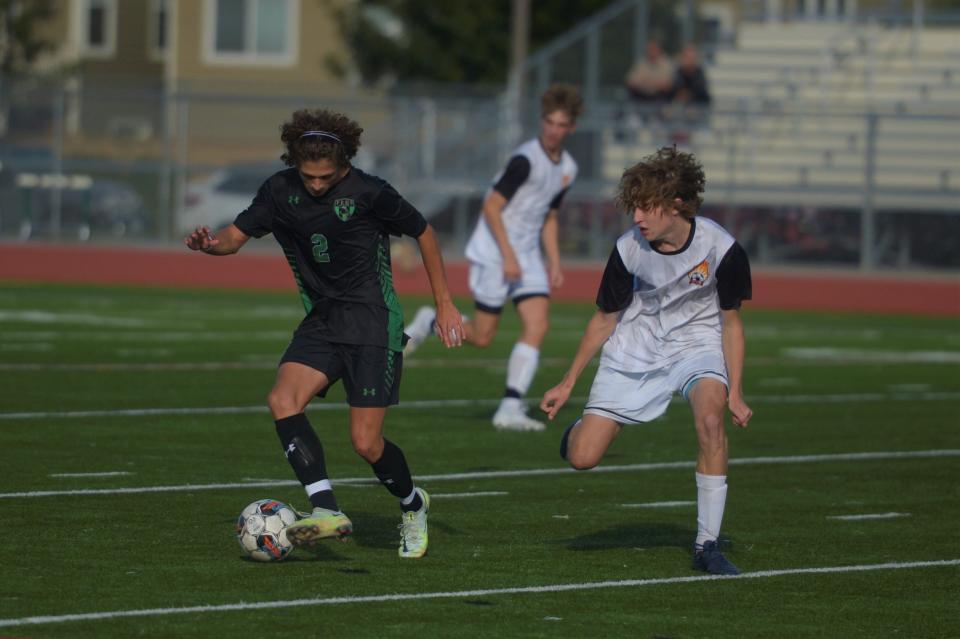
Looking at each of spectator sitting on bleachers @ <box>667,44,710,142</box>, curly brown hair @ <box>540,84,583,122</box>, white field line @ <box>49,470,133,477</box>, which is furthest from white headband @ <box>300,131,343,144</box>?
spectator sitting on bleachers @ <box>667,44,710,142</box>

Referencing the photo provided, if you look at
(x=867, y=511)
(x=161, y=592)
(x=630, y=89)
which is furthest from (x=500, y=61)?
(x=161, y=592)

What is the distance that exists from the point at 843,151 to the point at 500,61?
13.9 m

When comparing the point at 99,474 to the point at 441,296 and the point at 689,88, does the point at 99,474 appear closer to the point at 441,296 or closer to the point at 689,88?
the point at 441,296

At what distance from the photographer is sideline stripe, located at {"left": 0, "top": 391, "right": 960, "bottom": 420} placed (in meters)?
12.3

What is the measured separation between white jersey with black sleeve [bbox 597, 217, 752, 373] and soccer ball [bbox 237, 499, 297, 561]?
1.61 metres

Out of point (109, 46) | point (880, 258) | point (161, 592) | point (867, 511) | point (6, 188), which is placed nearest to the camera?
point (161, 592)

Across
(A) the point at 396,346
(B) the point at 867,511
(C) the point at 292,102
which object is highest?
(C) the point at 292,102

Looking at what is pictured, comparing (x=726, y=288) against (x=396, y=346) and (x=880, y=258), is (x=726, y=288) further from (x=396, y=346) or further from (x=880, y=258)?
(x=880, y=258)

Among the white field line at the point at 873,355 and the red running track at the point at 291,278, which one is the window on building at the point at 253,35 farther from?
the white field line at the point at 873,355

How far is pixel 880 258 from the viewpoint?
26.1 m

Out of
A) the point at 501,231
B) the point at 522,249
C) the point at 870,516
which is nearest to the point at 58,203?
the point at 522,249

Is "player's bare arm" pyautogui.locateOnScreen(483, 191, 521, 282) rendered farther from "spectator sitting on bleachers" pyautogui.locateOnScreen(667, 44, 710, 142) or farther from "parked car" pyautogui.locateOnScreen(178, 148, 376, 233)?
"spectator sitting on bleachers" pyautogui.locateOnScreen(667, 44, 710, 142)

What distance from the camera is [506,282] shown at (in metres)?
12.6

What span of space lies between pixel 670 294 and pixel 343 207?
4.76 feet
